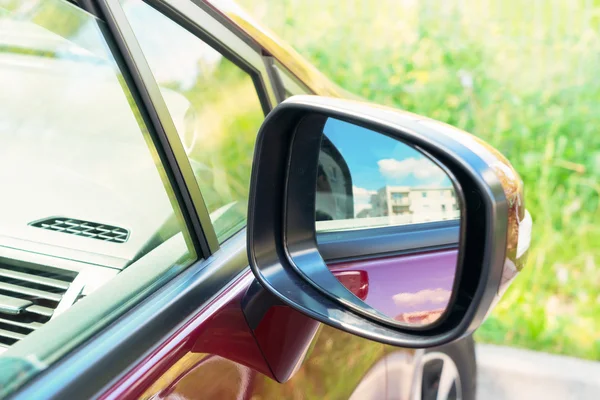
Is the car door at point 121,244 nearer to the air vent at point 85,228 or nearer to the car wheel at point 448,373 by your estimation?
the air vent at point 85,228

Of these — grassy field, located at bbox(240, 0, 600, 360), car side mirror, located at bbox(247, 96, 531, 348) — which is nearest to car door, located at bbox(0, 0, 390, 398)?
car side mirror, located at bbox(247, 96, 531, 348)

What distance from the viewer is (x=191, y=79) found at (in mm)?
1727

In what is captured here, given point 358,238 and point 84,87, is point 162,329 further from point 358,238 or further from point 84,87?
point 358,238

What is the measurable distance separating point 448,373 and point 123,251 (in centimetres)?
188

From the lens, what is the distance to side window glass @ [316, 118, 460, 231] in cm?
153

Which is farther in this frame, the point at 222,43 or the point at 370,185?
the point at 222,43

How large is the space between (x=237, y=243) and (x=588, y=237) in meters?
3.71

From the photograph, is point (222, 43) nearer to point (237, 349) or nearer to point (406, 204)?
point (406, 204)

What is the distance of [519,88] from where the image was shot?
522 cm

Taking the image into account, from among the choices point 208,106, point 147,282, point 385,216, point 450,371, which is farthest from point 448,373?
point 147,282

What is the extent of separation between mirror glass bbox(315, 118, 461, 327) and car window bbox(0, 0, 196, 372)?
0.43m

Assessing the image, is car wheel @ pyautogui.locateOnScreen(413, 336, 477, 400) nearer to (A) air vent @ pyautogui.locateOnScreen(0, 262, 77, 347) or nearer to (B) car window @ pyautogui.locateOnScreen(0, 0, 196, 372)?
(B) car window @ pyautogui.locateOnScreen(0, 0, 196, 372)

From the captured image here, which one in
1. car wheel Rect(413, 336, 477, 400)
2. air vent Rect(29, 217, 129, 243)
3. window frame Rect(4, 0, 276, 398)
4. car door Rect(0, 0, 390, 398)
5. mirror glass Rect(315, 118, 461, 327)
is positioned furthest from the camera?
car wheel Rect(413, 336, 477, 400)

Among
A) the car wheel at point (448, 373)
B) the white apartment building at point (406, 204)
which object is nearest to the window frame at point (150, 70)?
the white apartment building at point (406, 204)
